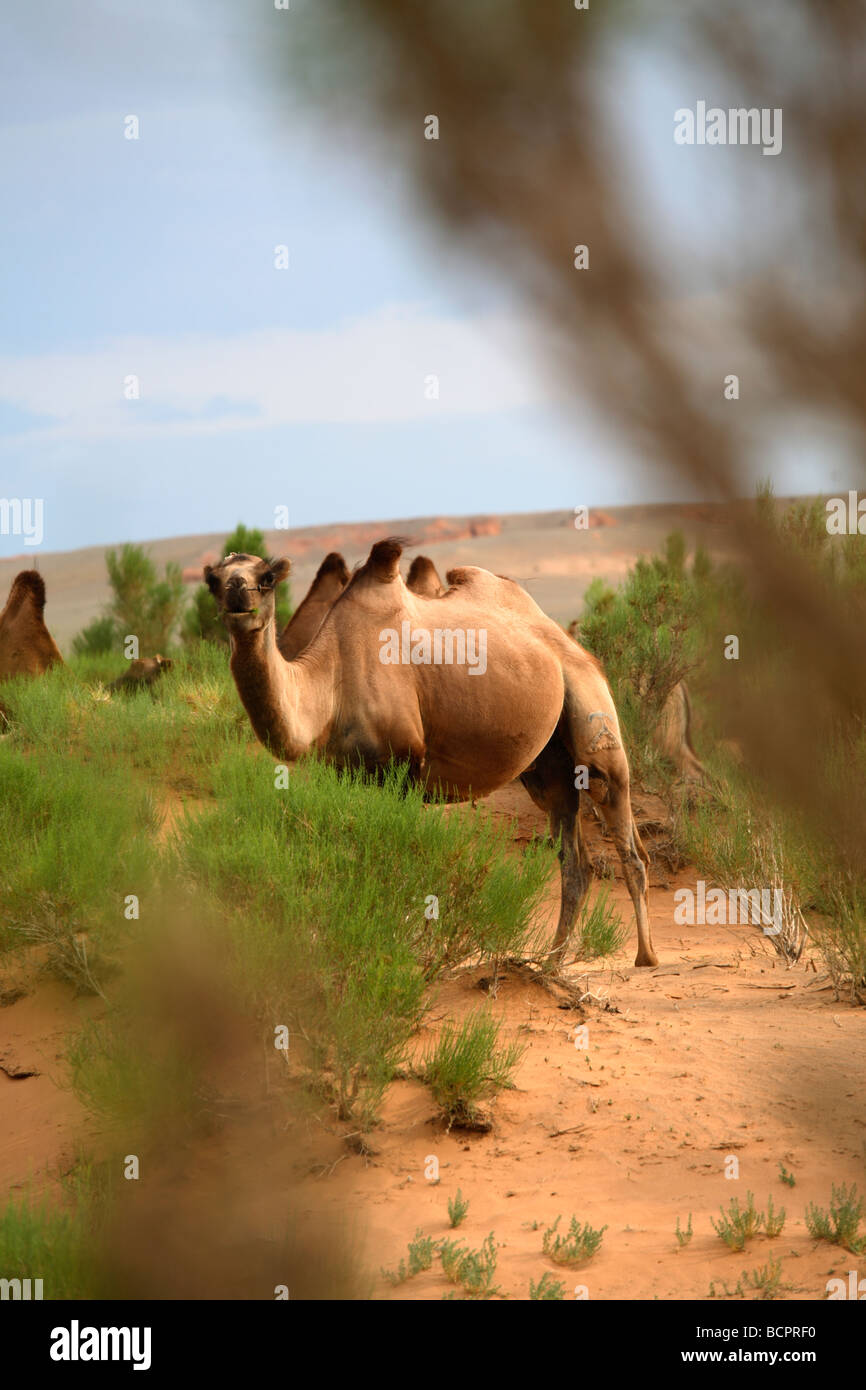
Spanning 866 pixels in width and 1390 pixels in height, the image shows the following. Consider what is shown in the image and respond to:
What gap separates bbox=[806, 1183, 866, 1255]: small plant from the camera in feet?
13.7

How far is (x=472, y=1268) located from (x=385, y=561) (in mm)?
4175

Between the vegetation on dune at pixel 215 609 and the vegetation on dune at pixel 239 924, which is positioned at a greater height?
the vegetation on dune at pixel 215 609

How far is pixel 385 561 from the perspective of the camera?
23.5 ft

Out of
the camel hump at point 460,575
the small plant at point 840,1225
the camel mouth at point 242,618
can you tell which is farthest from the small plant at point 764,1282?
the camel hump at point 460,575

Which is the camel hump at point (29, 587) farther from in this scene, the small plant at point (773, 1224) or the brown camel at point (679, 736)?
the small plant at point (773, 1224)

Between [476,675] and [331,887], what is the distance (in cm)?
214

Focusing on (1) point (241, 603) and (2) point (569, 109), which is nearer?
(2) point (569, 109)

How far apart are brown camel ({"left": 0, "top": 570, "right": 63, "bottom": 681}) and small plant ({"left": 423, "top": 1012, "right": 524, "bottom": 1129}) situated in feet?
29.0

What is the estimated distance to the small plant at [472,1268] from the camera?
156 inches

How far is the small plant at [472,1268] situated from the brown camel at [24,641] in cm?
993

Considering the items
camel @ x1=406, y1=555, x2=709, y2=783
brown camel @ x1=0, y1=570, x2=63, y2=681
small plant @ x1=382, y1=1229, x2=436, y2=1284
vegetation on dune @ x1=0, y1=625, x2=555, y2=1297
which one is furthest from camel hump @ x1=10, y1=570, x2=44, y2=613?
small plant @ x1=382, y1=1229, x2=436, y2=1284

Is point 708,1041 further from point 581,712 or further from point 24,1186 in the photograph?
point 24,1186
